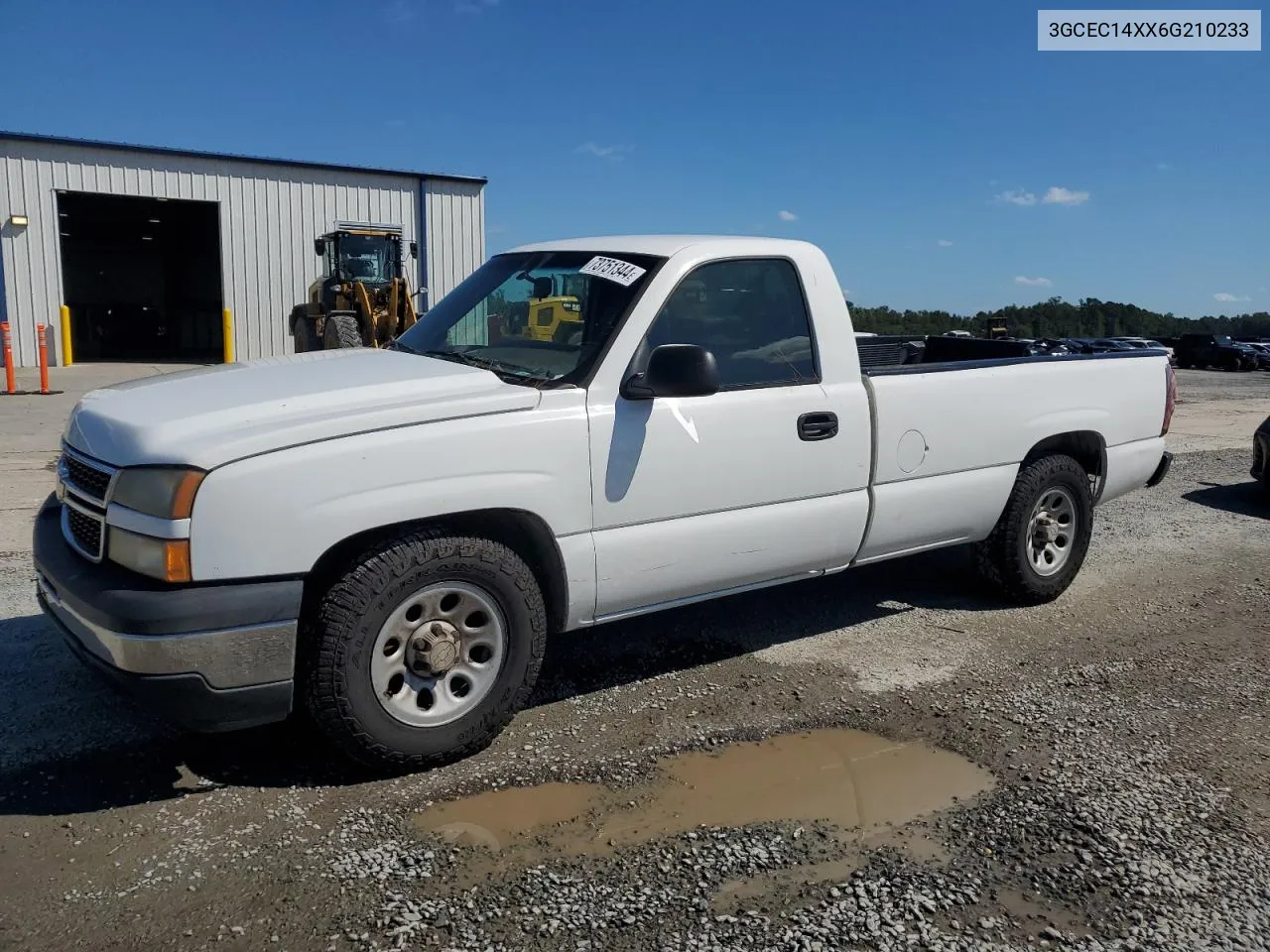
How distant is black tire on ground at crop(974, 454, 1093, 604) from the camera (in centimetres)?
549

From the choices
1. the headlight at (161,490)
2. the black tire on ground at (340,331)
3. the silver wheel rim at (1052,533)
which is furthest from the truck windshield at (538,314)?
the black tire on ground at (340,331)

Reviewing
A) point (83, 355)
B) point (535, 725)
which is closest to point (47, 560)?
point (535, 725)

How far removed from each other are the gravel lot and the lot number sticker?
5.74 ft

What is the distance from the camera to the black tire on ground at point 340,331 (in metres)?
18.4

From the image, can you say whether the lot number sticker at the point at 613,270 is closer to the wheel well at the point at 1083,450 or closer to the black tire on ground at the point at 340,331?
the wheel well at the point at 1083,450

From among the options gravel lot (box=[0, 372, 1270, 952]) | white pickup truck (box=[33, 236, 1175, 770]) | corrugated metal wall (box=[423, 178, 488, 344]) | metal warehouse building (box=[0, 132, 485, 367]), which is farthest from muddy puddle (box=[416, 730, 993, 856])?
corrugated metal wall (box=[423, 178, 488, 344])

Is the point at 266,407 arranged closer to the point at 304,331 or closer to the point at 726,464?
the point at 726,464

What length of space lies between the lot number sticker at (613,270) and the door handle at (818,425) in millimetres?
925

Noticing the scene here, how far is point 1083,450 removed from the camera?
592 cm

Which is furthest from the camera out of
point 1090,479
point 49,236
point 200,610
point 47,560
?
point 49,236

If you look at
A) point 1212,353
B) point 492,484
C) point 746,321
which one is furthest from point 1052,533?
point 1212,353

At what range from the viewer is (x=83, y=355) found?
31.5 m

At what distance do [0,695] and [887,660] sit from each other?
3.82 meters

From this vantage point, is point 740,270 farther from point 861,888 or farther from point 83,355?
point 83,355
